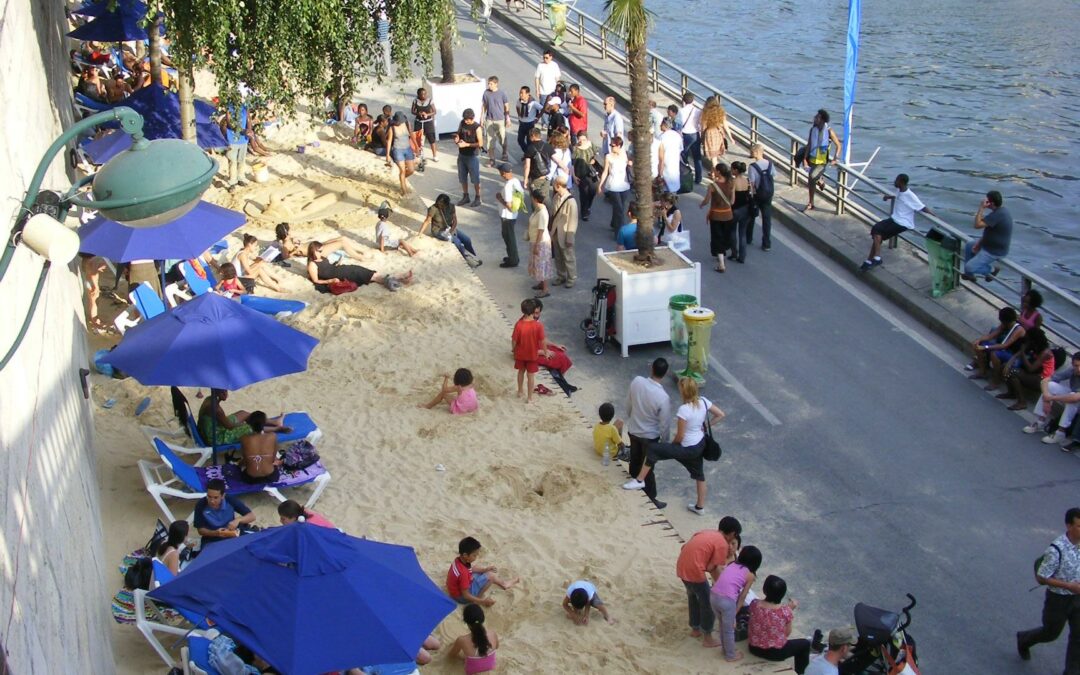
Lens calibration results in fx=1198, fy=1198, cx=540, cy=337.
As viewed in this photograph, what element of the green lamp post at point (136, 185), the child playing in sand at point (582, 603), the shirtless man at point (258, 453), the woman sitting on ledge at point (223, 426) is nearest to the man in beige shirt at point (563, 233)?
the woman sitting on ledge at point (223, 426)

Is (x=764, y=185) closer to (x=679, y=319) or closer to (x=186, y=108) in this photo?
(x=679, y=319)

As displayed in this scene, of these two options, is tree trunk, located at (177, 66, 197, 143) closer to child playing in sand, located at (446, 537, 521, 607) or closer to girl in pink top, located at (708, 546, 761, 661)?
child playing in sand, located at (446, 537, 521, 607)

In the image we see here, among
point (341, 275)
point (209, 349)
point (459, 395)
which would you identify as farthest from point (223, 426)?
point (341, 275)

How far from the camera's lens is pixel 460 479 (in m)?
11.8

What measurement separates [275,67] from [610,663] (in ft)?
28.7

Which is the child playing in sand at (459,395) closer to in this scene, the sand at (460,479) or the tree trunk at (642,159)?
the sand at (460,479)

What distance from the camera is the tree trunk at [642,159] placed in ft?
48.1

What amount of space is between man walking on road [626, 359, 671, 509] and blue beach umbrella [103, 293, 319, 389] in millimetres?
3110

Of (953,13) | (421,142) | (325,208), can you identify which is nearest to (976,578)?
(325,208)

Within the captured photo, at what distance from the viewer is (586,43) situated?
2881 centimetres

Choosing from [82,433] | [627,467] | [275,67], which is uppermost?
[275,67]

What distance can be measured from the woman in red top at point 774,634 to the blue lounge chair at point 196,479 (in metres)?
4.29

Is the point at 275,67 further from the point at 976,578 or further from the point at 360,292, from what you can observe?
the point at 976,578

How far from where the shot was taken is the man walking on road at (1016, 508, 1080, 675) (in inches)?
349
